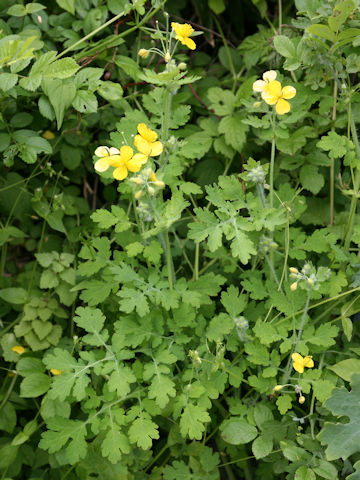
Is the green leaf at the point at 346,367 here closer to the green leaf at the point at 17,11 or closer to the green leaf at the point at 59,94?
the green leaf at the point at 59,94

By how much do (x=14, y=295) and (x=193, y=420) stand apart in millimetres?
867

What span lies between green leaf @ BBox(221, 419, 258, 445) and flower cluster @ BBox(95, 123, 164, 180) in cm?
83

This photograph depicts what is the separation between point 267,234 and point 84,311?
0.65 meters

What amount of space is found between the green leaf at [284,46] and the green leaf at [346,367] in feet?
3.39

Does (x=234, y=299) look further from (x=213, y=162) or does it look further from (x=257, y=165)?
(x=213, y=162)

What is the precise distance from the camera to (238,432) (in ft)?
5.31

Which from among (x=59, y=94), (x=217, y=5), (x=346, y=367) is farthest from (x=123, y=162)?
(x=217, y=5)

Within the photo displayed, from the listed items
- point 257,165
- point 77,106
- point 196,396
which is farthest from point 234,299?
point 77,106

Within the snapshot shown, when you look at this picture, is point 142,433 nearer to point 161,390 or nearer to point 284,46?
point 161,390

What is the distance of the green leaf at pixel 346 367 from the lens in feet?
5.23

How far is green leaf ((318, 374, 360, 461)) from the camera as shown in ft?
4.75

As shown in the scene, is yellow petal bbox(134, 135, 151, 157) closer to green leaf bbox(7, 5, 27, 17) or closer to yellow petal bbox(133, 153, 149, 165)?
yellow petal bbox(133, 153, 149, 165)

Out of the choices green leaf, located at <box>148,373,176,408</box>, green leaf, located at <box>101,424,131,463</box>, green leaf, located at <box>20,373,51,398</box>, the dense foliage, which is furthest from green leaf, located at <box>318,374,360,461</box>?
green leaf, located at <box>20,373,51,398</box>

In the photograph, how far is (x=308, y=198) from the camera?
6.91 ft
